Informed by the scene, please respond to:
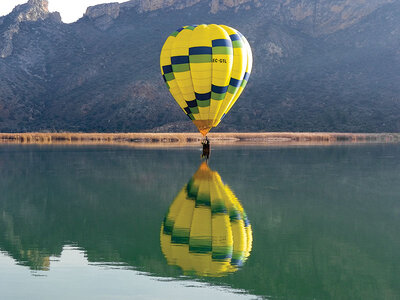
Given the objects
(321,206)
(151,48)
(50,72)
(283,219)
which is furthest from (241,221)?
(50,72)

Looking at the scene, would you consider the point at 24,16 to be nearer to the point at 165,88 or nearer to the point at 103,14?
the point at 103,14

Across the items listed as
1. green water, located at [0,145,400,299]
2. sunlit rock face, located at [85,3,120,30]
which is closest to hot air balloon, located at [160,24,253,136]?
green water, located at [0,145,400,299]

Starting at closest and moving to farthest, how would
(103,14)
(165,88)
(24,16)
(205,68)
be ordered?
(205,68) → (165,88) → (24,16) → (103,14)

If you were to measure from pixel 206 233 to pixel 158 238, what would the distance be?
1498 mm

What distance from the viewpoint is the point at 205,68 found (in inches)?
1683

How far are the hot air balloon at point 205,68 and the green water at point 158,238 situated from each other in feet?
26.3

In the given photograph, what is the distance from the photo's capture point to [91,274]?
14359 mm

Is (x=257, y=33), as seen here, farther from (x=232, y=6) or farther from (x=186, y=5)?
(x=186, y=5)

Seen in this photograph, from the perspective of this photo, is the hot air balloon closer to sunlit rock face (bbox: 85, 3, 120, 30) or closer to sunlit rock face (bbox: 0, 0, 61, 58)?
sunlit rock face (bbox: 0, 0, 61, 58)

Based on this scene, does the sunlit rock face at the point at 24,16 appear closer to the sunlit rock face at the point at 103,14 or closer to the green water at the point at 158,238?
the sunlit rock face at the point at 103,14

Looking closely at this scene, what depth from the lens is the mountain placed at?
131m

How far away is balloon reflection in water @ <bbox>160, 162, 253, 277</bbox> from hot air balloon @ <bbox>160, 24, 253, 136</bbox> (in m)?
15.4

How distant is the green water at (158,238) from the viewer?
43.5 ft

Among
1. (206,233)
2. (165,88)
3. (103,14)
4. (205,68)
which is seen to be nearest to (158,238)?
(206,233)
